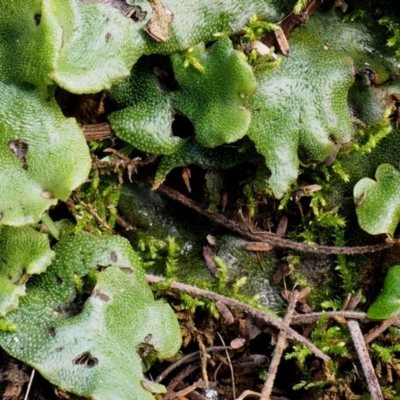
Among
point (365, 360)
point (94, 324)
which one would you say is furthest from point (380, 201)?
point (94, 324)

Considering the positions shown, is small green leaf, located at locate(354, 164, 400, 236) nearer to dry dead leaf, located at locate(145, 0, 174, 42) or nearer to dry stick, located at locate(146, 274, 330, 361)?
dry stick, located at locate(146, 274, 330, 361)

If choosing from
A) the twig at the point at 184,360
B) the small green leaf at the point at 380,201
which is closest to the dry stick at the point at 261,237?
the small green leaf at the point at 380,201

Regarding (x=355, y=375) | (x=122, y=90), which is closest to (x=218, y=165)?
(x=122, y=90)

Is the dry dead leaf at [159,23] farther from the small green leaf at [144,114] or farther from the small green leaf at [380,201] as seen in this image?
the small green leaf at [380,201]

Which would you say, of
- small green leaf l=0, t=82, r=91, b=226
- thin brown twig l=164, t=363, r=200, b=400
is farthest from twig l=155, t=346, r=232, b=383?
small green leaf l=0, t=82, r=91, b=226

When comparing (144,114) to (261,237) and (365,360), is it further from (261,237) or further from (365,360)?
(365,360)

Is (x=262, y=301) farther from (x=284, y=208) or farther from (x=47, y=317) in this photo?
(x=47, y=317)

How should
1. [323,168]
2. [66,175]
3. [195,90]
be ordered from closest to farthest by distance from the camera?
[66,175] → [195,90] → [323,168]
